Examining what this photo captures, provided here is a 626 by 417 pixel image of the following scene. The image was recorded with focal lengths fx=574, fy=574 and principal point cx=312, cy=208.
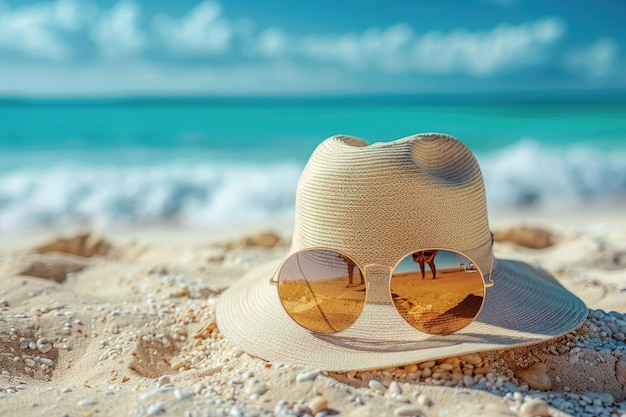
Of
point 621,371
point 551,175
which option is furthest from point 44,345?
point 551,175

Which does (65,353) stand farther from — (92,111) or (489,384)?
(92,111)

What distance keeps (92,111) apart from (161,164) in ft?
36.0

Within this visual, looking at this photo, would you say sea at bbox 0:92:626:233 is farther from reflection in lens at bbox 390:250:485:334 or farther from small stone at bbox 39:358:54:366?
reflection in lens at bbox 390:250:485:334

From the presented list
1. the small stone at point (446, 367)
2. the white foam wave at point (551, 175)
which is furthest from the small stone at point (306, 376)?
the white foam wave at point (551, 175)

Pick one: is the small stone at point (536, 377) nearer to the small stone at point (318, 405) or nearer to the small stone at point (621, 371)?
the small stone at point (621, 371)

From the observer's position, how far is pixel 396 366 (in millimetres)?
2352

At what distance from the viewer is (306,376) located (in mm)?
2305

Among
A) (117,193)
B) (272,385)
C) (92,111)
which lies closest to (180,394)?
(272,385)

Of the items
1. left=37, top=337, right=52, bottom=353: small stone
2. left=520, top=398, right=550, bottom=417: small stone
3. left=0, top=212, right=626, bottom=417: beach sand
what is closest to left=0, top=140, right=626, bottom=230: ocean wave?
left=0, top=212, right=626, bottom=417: beach sand

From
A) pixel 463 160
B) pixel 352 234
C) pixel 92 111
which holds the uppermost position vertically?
pixel 463 160

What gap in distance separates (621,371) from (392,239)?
1.13m

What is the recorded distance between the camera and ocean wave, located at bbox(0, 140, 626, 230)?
29.0 ft

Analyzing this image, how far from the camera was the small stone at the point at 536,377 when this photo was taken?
2.37m

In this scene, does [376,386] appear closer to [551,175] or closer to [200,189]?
[200,189]
